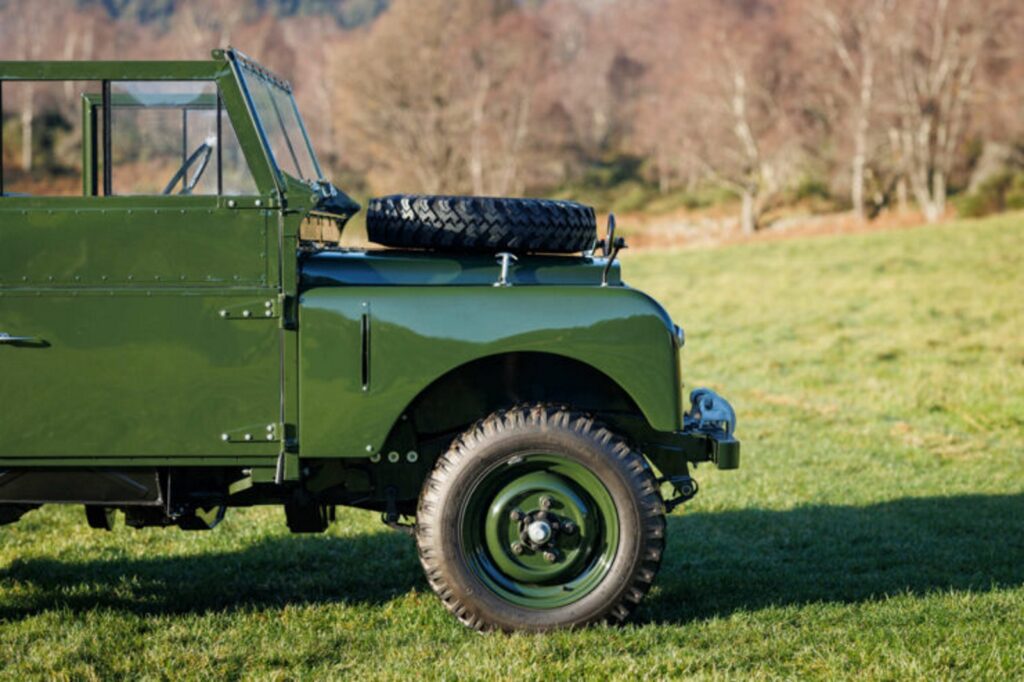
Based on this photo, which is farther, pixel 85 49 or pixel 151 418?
pixel 85 49

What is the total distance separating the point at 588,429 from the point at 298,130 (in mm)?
2286

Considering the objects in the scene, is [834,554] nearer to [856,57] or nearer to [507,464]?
[507,464]

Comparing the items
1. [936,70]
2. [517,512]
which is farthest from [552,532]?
[936,70]

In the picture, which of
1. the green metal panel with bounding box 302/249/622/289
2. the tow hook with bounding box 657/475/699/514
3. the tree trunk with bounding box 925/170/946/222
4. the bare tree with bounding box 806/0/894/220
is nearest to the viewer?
the green metal panel with bounding box 302/249/622/289

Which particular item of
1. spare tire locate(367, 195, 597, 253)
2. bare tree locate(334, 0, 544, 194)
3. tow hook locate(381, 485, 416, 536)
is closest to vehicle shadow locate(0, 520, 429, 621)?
tow hook locate(381, 485, 416, 536)

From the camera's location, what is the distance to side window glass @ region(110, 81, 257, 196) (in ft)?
17.7

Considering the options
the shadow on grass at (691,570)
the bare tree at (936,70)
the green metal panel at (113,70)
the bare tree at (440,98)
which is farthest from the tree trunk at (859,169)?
the green metal panel at (113,70)

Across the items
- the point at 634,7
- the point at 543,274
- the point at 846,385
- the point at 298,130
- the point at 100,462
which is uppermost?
the point at 634,7

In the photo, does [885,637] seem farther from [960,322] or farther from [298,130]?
[960,322]

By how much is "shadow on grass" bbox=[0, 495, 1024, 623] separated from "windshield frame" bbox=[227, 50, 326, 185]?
2.14 meters

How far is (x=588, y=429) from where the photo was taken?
17.0 ft

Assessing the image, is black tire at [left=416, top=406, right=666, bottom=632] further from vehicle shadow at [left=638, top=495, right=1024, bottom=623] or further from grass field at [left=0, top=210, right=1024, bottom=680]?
vehicle shadow at [left=638, top=495, right=1024, bottom=623]

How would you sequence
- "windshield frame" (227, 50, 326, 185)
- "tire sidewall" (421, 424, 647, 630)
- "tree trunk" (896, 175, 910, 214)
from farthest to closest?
"tree trunk" (896, 175, 910, 214) → "windshield frame" (227, 50, 326, 185) → "tire sidewall" (421, 424, 647, 630)

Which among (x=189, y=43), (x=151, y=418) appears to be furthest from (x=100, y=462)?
(x=189, y=43)
